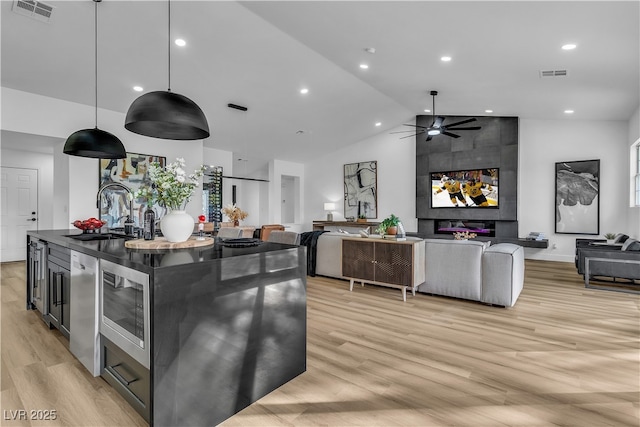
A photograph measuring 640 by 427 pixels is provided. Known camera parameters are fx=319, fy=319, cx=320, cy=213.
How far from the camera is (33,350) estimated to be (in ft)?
8.51

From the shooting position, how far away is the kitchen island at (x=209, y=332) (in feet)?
4.91

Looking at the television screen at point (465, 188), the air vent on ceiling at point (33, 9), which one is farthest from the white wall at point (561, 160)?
the air vent on ceiling at point (33, 9)

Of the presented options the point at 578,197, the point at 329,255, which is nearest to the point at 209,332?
the point at 329,255

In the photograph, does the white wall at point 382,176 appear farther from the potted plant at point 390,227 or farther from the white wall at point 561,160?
the potted plant at point 390,227

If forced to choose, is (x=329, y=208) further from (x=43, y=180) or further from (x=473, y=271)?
(x=43, y=180)

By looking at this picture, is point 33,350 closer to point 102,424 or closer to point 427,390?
point 102,424

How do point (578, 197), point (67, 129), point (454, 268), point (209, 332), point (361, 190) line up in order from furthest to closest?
1. point (361, 190)
2. point (578, 197)
3. point (67, 129)
4. point (454, 268)
5. point (209, 332)

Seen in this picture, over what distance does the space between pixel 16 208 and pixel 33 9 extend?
5.32 metres

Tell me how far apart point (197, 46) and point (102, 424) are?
14.5 ft

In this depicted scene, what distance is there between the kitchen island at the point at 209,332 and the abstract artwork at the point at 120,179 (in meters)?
4.61

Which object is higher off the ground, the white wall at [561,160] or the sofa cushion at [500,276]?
the white wall at [561,160]

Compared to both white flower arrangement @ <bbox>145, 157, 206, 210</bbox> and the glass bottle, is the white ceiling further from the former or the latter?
the glass bottle

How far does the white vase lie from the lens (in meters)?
2.19

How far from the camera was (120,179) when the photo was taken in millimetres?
6258
